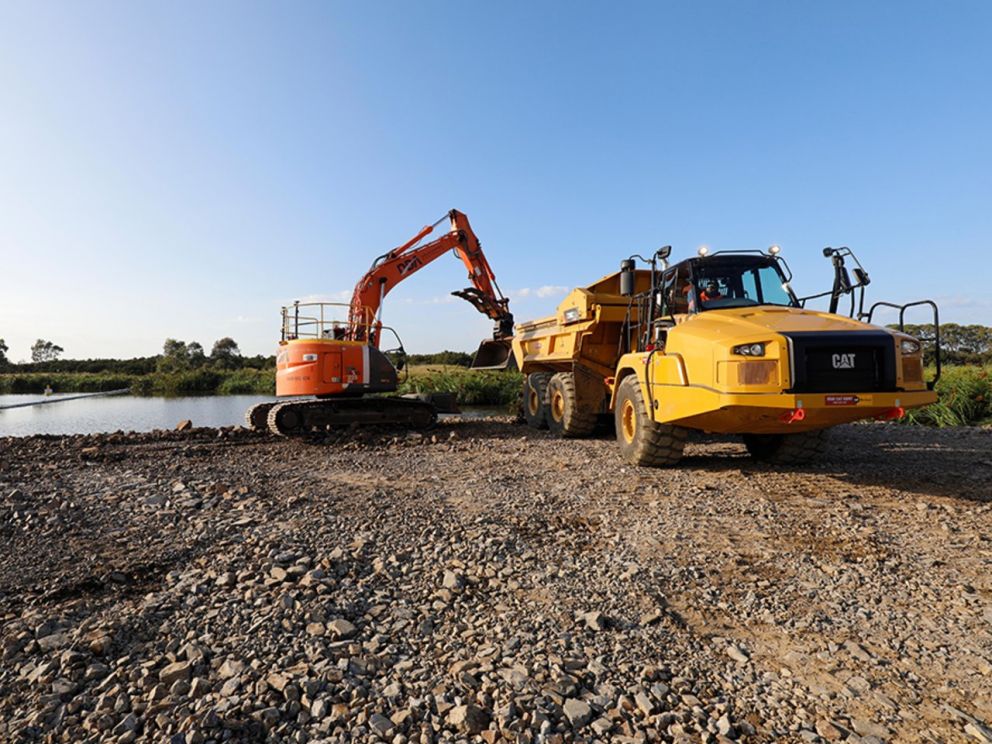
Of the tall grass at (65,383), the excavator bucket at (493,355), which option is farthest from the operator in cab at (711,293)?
the tall grass at (65,383)

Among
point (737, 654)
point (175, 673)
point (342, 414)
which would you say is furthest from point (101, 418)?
point (737, 654)

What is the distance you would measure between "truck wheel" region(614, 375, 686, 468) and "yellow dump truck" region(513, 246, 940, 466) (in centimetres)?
1

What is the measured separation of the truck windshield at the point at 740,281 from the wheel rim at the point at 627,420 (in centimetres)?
168

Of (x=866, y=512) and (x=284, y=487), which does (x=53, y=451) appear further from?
(x=866, y=512)

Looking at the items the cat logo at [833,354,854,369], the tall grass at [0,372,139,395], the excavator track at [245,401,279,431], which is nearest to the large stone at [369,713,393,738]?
the cat logo at [833,354,854,369]

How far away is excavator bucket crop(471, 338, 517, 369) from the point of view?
13.3 meters

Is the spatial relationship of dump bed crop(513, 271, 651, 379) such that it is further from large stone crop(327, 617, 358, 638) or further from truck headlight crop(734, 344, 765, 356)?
large stone crop(327, 617, 358, 638)

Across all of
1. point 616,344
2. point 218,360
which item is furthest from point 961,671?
point 218,360

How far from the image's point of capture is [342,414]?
11.1 m

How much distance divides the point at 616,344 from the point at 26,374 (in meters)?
53.7

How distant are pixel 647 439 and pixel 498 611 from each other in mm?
4215

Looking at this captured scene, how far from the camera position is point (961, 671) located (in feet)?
8.38

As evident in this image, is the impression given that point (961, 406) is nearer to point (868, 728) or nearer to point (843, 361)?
point (843, 361)

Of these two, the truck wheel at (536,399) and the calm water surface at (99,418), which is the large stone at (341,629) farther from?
the calm water surface at (99,418)
